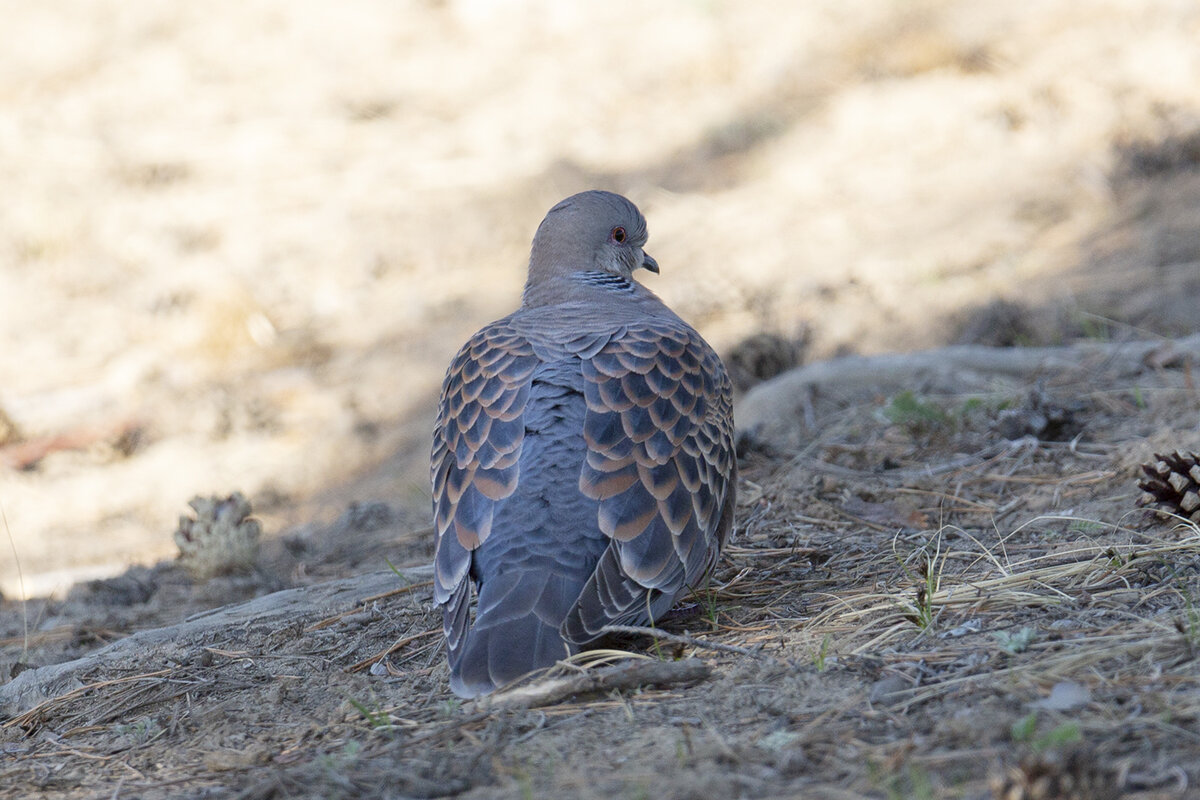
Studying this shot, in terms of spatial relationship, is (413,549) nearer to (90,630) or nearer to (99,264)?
(90,630)

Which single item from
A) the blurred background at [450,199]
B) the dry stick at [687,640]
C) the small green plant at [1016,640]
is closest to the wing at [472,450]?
the dry stick at [687,640]

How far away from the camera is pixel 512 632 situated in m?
2.70

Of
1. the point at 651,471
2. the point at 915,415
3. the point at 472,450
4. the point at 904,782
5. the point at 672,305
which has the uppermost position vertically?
the point at 672,305

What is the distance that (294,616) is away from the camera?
3.62 m

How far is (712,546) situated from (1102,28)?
8174 millimetres

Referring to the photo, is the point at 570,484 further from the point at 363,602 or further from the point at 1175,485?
the point at 1175,485

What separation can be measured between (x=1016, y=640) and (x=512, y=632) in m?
1.16

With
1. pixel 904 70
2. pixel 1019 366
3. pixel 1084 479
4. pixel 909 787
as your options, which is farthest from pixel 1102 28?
pixel 909 787

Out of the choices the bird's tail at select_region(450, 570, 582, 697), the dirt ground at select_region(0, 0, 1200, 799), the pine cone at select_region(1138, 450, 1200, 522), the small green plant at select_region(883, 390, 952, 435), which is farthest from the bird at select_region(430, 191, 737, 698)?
the small green plant at select_region(883, 390, 952, 435)

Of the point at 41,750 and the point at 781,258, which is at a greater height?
the point at 781,258

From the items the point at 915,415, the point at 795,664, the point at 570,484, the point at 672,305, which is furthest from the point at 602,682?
the point at 672,305

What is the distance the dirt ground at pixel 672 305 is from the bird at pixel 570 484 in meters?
0.21

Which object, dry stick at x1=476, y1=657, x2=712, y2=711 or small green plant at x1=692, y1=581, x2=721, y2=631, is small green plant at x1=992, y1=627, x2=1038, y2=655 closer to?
dry stick at x1=476, y1=657, x2=712, y2=711

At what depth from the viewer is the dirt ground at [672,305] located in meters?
2.39
